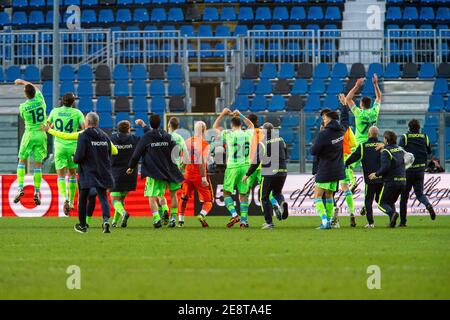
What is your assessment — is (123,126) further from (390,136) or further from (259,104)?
(259,104)

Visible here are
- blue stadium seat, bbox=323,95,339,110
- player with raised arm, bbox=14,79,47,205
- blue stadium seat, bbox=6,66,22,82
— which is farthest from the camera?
blue stadium seat, bbox=6,66,22,82

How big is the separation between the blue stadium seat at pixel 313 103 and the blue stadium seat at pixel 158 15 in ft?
33.6

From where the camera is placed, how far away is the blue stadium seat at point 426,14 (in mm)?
38750

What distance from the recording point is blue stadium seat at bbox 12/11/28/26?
4006cm

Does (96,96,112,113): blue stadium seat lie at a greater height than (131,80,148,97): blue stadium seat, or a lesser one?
lesser

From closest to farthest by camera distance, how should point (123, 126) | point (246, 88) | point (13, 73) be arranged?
point (123, 126) → point (246, 88) → point (13, 73)

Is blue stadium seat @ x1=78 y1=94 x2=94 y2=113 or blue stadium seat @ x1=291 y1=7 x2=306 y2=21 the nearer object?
blue stadium seat @ x1=78 y1=94 x2=94 y2=113

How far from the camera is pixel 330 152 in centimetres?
1827

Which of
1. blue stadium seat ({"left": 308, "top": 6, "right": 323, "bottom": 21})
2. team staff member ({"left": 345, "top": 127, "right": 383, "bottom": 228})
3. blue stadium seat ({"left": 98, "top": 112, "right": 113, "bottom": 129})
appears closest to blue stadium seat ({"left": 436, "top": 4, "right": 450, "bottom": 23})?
blue stadium seat ({"left": 308, "top": 6, "right": 323, "bottom": 21})

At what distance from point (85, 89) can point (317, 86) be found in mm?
7245

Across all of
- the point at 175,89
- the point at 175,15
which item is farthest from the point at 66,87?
the point at 175,15

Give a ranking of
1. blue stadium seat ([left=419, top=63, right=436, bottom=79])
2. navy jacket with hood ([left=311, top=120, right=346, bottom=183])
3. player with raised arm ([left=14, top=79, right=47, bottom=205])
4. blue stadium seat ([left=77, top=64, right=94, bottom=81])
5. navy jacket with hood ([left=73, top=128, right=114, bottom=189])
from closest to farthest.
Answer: navy jacket with hood ([left=73, top=128, right=114, bottom=189]) → navy jacket with hood ([left=311, top=120, right=346, bottom=183]) → player with raised arm ([left=14, top=79, right=47, bottom=205]) → blue stadium seat ([left=77, top=64, right=94, bottom=81]) → blue stadium seat ([left=419, top=63, right=436, bottom=79])

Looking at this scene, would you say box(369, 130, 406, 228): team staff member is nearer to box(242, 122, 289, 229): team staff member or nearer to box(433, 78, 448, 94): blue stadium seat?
box(242, 122, 289, 229): team staff member

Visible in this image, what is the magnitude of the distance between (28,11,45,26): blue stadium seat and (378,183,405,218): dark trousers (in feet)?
78.3
